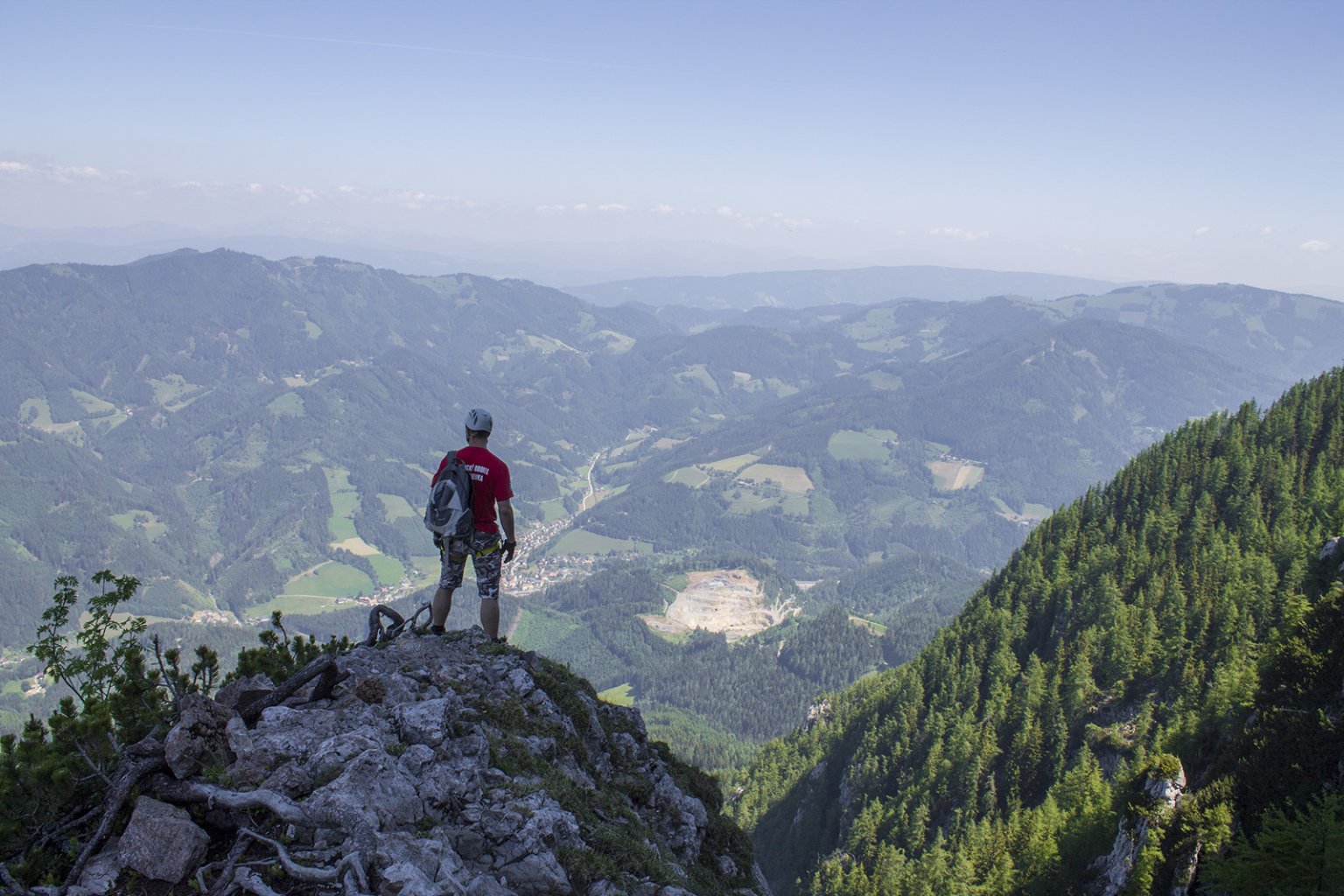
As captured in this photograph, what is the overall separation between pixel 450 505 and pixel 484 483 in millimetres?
904

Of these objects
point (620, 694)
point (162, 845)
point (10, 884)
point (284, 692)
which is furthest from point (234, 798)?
point (620, 694)

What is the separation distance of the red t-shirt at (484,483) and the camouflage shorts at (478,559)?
0.88 ft

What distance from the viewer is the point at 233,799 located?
974 centimetres

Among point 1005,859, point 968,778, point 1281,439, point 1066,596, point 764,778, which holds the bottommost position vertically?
point 764,778

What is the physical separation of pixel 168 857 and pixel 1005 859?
52.2 m

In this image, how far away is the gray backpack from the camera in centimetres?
1631

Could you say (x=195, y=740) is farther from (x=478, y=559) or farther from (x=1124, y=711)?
(x=1124, y=711)

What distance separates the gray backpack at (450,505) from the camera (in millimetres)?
16312

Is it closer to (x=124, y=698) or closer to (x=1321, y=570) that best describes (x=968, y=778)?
(x=1321, y=570)

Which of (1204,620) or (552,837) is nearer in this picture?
(552,837)

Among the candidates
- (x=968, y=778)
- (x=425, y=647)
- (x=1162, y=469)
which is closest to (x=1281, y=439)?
(x=1162, y=469)

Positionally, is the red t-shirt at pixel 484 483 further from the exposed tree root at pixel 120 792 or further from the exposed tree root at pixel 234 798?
the exposed tree root at pixel 234 798

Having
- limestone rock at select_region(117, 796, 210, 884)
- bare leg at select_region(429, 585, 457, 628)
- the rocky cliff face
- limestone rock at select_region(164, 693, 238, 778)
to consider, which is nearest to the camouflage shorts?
bare leg at select_region(429, 585, 457, 628)

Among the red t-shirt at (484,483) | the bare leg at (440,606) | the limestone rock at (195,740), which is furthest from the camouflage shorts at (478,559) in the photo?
the limestone rock at (195,740)
